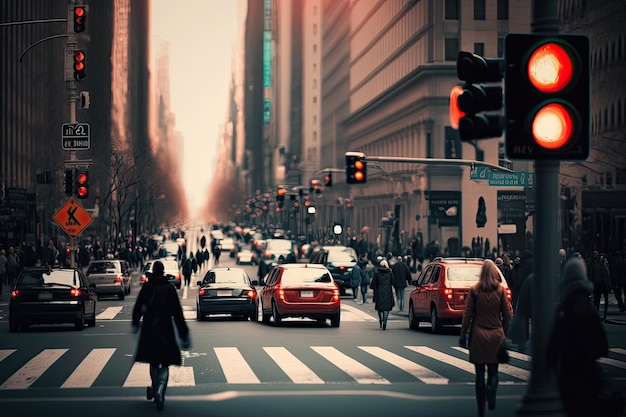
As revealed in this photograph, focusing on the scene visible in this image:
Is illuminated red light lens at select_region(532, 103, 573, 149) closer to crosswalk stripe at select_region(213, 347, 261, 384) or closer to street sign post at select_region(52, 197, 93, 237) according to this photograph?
crosswalk stripe at select_region(213, 347, 261, 384)

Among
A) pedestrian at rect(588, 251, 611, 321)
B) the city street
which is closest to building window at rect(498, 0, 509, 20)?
pedestrian at rect(588, 251, 611, 321)

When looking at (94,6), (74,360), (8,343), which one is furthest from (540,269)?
(94,6)

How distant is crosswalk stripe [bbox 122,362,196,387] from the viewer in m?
16.9

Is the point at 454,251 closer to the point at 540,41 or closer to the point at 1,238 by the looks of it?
the point at 1,238

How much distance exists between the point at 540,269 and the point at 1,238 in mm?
62030

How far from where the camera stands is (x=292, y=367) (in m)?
19.1

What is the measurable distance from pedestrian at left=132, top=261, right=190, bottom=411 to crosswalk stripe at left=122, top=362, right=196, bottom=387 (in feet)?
7.93

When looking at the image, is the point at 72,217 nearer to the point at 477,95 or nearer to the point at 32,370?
the point at 32,370

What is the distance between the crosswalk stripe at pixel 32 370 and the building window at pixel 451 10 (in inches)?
2598

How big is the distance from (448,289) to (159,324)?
12962mm

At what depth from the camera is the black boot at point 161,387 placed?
544 inches

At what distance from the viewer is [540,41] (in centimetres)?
888

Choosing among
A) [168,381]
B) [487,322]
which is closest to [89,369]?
[168,381]

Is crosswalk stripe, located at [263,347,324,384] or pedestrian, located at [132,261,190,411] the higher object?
pedestrian, located at [132,261,190,411]
